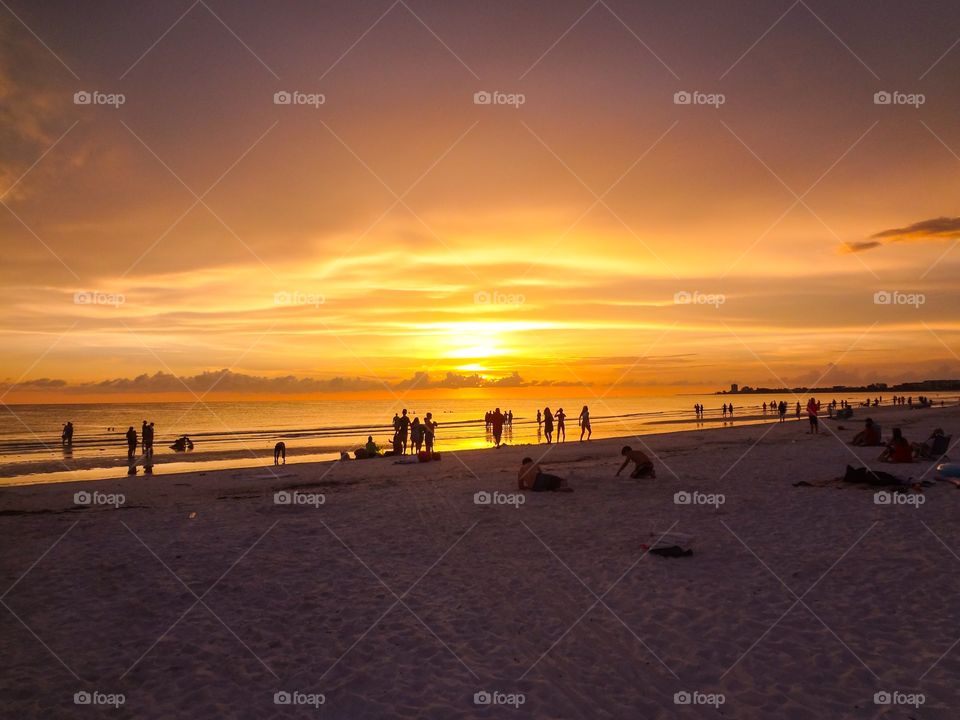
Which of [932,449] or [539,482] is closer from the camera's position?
[539,482]

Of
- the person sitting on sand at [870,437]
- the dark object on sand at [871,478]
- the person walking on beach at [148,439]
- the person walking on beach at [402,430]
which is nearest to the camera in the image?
the dark object on sand at [871,478]

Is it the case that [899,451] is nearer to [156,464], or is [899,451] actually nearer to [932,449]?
[932,449]

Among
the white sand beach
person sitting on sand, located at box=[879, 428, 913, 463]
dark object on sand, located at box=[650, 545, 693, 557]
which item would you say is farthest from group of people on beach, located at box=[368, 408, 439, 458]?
dark object on sand, located at box=[650, 545, 693, 557]

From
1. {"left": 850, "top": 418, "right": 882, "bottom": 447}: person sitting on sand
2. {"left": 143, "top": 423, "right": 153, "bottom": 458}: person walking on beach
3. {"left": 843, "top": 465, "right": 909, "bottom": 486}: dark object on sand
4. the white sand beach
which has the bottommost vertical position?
the white sand beach

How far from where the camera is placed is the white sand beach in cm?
656

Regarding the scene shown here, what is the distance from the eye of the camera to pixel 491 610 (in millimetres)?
8938

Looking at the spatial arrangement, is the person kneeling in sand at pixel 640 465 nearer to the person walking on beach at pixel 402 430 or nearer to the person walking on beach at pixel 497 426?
the person walking on beach at pixel 402 430

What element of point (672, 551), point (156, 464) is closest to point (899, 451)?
point (672, 551)

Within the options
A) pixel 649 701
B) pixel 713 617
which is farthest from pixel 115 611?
pixel 713 617

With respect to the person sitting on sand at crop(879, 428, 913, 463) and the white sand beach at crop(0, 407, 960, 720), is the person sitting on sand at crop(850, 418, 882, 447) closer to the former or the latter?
the person sitting on sand at crop(879, 428, 913, 463)

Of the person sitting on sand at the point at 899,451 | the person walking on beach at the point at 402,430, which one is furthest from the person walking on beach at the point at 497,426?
the person sitting on sand at the point at 899,451

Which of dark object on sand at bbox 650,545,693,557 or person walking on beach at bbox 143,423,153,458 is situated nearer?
dark object on sand at bbox 650,545,693,557

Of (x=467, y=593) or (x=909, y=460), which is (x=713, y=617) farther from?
(x=909, y=460)

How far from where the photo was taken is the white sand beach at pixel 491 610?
21.5 feet
